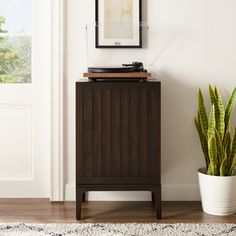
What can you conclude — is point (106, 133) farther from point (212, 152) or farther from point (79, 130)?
point (212, 152)

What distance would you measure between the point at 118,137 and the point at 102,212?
1.74ft

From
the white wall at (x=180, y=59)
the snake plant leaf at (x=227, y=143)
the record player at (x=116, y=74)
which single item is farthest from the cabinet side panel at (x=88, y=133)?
the snake plant leaf at (x=227, y=143)

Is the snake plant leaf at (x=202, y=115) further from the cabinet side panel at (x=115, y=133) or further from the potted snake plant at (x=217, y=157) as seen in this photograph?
the cabinet side panel at (x=115, y=133)

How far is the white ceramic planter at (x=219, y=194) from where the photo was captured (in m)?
3.23

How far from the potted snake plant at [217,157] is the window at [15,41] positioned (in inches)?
50.0

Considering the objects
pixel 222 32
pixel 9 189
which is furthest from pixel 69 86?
pixel 222 32

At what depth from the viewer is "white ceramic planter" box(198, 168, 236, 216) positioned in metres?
3.23

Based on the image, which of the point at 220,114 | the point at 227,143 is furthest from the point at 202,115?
the point at 227,143

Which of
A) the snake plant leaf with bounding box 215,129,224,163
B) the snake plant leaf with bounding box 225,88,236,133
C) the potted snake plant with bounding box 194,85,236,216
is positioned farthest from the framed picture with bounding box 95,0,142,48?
the snake plant leaf with bounding box 215,129,224,163

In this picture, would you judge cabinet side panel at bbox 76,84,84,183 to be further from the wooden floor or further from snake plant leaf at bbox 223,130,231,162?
snake plant leaf at bbox 223,130,231,162

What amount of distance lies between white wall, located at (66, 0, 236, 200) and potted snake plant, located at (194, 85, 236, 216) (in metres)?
0.19

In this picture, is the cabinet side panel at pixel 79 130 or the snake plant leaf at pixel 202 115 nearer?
the cabinet side panel at pixel 79 130

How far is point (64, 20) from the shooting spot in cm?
349

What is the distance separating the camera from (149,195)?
359cm
